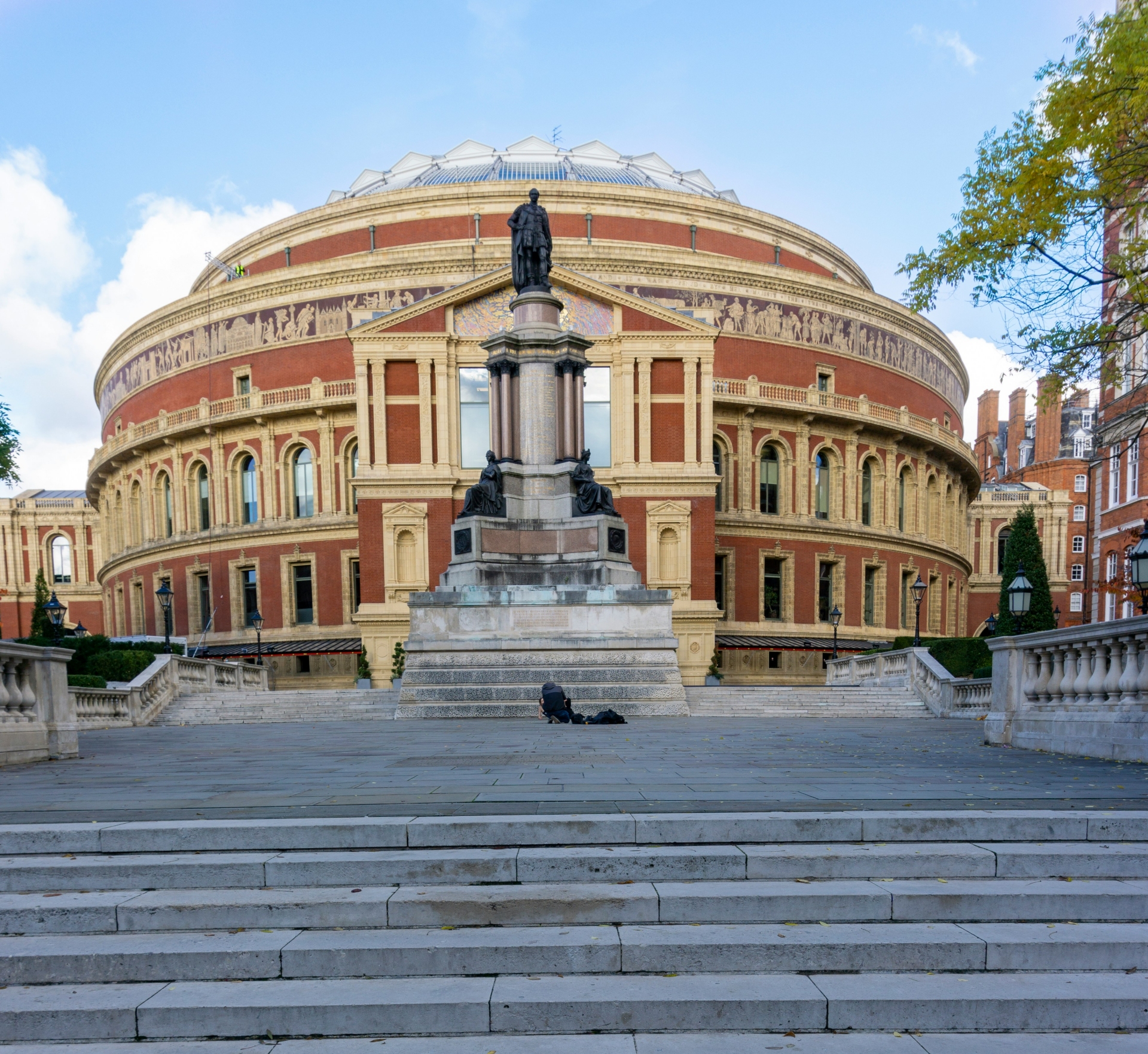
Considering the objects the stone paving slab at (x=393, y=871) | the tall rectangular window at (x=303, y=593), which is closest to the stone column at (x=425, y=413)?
the tall rectangular window at (x=303, y=593)

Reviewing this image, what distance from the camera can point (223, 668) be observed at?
1063 inches

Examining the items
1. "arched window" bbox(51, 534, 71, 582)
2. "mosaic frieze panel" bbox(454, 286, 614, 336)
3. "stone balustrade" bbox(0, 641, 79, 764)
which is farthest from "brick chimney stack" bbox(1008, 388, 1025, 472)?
"stone balustrade" bbox(0, 641, 79, 764)

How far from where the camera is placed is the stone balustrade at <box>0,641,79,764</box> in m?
10.4

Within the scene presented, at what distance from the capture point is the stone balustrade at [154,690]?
62.4ft

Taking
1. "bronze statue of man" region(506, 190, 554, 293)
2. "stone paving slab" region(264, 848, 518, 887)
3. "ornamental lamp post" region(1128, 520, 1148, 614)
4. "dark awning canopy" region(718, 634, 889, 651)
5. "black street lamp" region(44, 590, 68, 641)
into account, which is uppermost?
"bronze statue of man" region(506, 190, 554, 293)

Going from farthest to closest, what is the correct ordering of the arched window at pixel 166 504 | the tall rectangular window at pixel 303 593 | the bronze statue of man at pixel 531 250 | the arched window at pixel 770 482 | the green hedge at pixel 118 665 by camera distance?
the arched window at pixel 166 504 < the arched window at pixel 770 482 < the tall rectangular window at pixel 303 593 < the green hedge at pixel 118 665 < the bronze statue of man at pixel 531 250

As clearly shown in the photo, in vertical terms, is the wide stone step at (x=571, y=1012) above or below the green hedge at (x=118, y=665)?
above

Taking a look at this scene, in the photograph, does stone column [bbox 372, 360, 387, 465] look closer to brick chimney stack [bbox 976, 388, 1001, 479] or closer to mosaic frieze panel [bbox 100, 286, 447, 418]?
mosaic frieze panel [bbox 100, 286, 447, 418]

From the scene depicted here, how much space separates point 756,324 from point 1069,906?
3990cm

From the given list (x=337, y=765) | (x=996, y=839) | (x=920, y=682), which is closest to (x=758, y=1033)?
(x=996, y=839)

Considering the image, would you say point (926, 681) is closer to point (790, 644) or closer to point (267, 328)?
point (790, 644)

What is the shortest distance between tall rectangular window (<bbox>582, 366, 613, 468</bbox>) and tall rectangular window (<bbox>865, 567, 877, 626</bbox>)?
17426 millimetres

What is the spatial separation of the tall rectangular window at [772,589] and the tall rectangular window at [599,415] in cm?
1117

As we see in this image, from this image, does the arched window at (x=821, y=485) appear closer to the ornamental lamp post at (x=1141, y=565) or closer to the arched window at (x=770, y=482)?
the arched window at (x=770, y=482)
